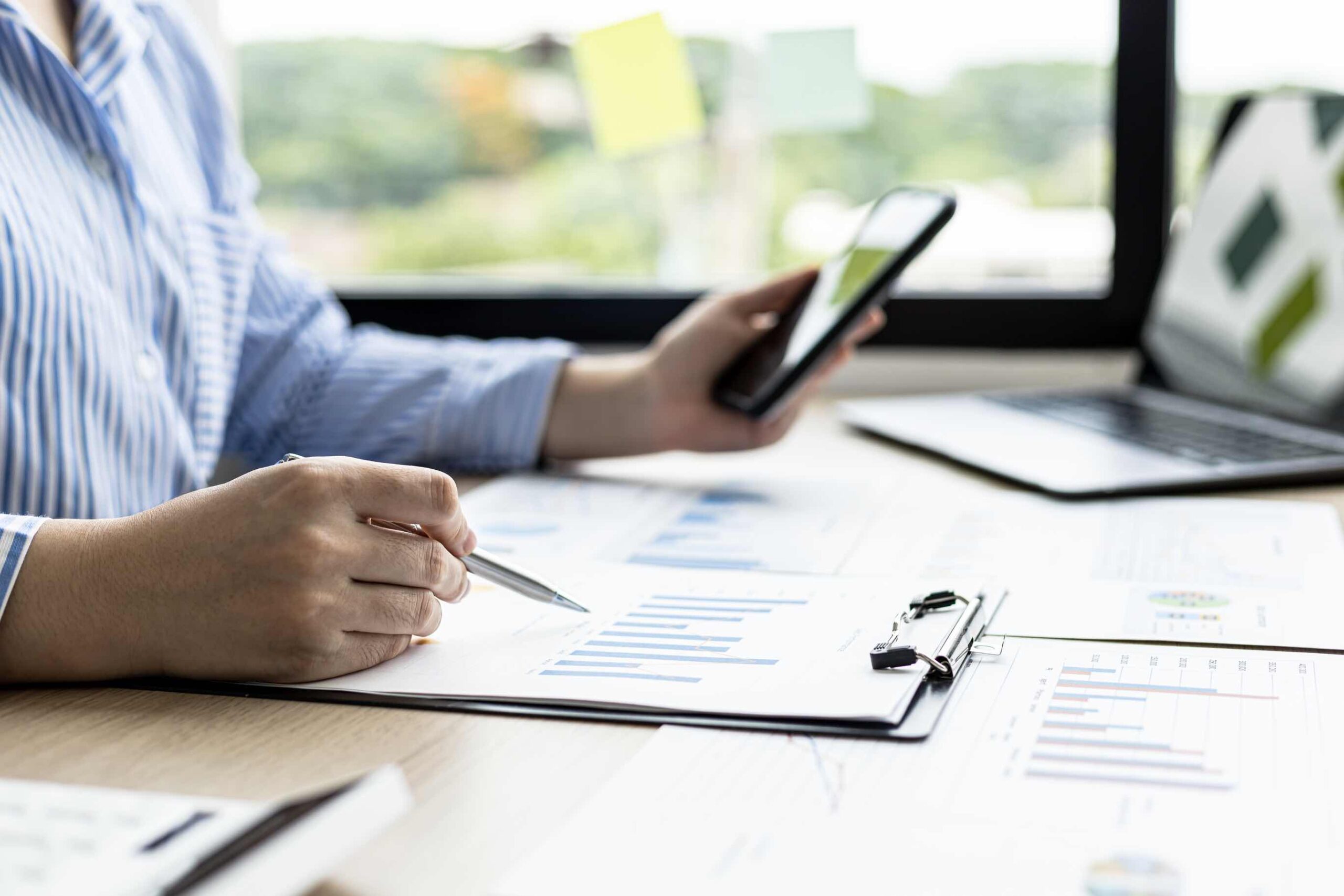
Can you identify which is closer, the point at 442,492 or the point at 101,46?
the point at 442,492

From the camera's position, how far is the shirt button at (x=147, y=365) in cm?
84

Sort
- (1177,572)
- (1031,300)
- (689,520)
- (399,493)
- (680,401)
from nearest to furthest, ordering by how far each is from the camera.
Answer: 1. (399,493)
2. (1177,572)
3. (689,520)
4. (680,401)
5. (1031,300)

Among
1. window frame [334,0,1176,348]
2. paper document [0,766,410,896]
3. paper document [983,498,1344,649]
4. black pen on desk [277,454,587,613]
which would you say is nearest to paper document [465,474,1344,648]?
paper document [983,498,1344,649]

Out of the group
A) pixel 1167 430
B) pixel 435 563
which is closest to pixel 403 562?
pixel 435 563

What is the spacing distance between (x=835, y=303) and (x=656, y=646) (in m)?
0.40

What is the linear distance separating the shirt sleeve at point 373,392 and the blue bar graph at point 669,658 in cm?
43

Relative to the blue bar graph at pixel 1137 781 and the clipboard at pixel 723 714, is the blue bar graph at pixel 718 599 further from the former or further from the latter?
the blue bar graph at pixel 1137 781

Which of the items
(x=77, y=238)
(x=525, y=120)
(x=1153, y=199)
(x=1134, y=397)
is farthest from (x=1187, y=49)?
(x=77, y=238)

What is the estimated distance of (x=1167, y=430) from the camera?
102cm

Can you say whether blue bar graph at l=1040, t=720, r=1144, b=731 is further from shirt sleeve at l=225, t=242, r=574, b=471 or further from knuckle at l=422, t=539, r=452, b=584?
shirt sleeve at l=225, t=242, r=574, b=471

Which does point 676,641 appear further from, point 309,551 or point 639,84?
point 639,84

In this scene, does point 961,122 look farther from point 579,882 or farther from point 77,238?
point 579,882

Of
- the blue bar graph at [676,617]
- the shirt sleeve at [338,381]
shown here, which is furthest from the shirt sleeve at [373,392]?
the blue bar graph at [676,617]

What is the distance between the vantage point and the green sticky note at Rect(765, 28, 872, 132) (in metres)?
1.37
